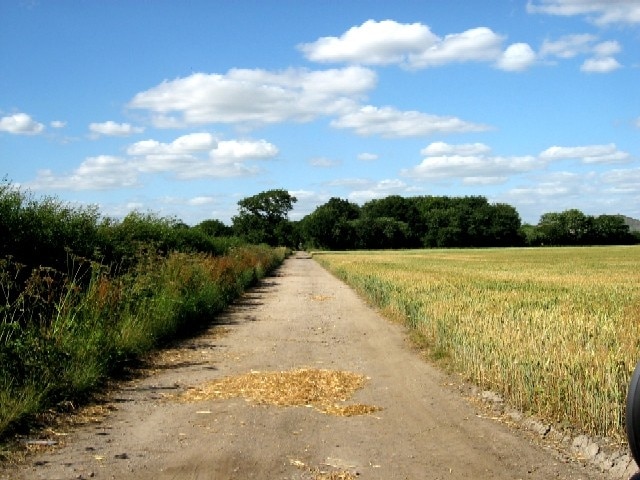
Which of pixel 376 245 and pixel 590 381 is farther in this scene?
Answer: pixel 376 245

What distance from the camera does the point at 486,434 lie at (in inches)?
279

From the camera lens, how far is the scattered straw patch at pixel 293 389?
830 centimetres

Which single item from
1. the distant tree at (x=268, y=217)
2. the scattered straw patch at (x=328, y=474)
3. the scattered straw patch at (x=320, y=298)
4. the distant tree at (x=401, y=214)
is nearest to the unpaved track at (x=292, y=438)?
the scattered straw patch at (x=328, y=474)

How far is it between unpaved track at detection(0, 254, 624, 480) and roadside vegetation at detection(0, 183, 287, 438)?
2.42 ft

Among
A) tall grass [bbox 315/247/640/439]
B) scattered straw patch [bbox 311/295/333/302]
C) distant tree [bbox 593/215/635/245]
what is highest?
distant tree [bbox 593/215/635/245]

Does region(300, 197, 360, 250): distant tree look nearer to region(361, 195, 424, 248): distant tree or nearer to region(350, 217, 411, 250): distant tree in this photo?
region(350, 217, 411, 250): distant tree

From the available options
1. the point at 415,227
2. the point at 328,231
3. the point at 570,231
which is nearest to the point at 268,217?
the point at 328,231

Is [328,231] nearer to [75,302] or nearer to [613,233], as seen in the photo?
[613,233]

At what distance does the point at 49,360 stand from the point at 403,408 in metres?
4.71

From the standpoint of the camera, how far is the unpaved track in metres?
5.79

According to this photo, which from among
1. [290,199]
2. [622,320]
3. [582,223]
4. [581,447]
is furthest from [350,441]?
[582,223]

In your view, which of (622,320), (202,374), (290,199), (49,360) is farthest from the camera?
(290,199)

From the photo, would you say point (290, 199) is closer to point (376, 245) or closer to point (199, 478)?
point (376, 245)

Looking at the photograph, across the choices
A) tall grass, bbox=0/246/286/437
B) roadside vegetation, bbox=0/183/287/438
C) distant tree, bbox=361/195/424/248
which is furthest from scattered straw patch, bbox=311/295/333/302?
distant tree, bbox=361/195/424/248
